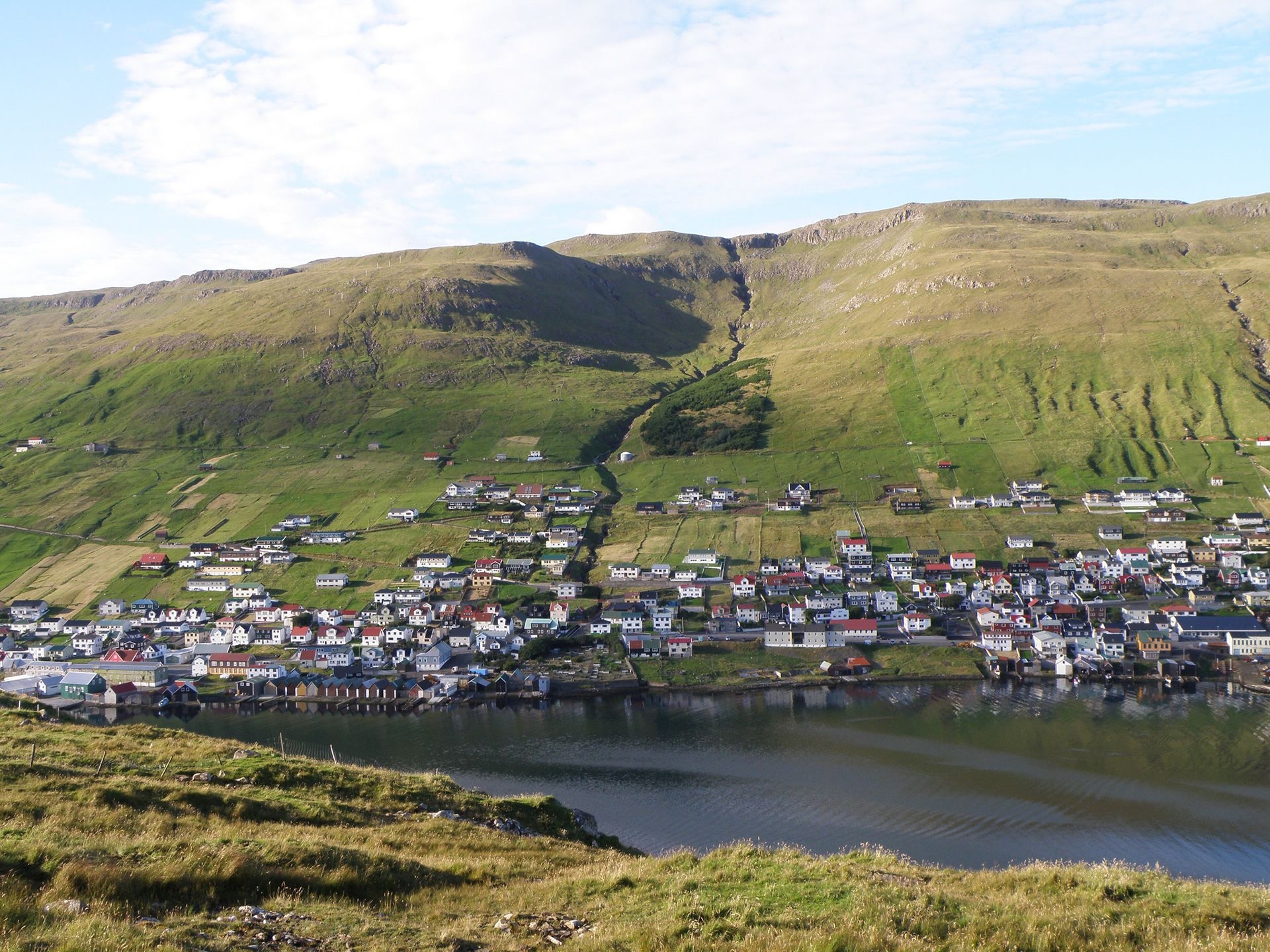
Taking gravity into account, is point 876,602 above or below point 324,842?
below

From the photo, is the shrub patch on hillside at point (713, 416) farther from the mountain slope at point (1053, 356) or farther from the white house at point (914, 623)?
the white house at point (914, 623)

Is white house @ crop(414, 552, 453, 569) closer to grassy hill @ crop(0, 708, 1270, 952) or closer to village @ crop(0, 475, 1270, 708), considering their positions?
village @ crop(0, 475, 1270, 708)

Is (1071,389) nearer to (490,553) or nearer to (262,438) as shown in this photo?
(490,553)

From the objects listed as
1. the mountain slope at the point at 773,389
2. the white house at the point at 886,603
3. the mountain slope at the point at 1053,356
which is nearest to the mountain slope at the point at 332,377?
the mountain slope at the point at 773,389

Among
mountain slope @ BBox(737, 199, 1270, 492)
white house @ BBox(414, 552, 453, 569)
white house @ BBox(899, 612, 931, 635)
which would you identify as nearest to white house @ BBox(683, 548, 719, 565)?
white house @ BBox(899, 612, 931, 635)

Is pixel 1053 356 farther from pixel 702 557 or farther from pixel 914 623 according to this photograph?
pixel 914 623

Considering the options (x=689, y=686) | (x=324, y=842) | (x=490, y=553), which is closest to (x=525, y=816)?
(x=324, y=842)

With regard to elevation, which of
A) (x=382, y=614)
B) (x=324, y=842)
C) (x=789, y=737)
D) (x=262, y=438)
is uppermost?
(x=262, y=438)
